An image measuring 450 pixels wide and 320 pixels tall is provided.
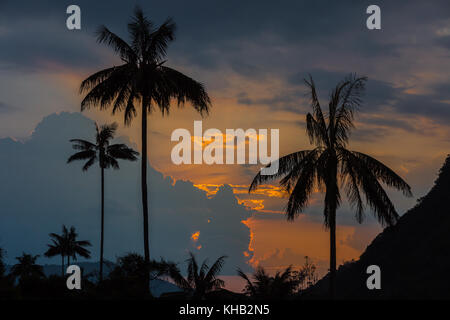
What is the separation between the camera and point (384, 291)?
102062 mm

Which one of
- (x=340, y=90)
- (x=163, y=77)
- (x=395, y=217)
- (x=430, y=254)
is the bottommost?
(x=430, y=254)

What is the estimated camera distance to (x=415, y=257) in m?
104

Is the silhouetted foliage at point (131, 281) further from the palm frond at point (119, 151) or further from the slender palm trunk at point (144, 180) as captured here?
the palm frond at point (119, 151)

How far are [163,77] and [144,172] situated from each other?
5.27 m

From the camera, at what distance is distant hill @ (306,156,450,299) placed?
90.9 metres

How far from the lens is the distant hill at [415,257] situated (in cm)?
9088

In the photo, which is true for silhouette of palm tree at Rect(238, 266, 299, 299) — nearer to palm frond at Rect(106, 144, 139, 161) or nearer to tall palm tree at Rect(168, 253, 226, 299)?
tall palm tree at Rect(168, 253, 226, 299)

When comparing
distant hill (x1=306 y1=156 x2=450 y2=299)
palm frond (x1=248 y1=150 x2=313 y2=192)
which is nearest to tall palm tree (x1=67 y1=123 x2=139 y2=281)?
palm frond (x1=248 y1=150 x2=313 y2=192)

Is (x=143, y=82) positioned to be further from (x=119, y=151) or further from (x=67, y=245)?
(x=67, y=245)

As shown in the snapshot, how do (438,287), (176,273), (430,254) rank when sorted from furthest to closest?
(430,254) < (438,287) < (176,273)

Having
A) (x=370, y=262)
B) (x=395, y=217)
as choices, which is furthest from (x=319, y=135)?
(x=370, y=262)

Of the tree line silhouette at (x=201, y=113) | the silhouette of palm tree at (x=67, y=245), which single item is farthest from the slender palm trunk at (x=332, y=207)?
the silhouette of palm tree at (x=67, y=245)

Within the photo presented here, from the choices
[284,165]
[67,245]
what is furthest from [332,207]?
[67,245]
